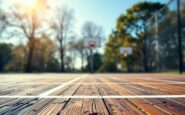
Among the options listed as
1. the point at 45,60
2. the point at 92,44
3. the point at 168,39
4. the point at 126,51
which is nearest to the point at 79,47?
the point at 45,60

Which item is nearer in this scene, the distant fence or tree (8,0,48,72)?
the distant fence

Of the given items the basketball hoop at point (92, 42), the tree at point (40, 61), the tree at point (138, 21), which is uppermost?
the tree at point (138, 21)

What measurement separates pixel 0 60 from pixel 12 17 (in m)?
22.5

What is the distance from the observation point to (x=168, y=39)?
2825 centimetres

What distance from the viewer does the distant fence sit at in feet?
79.9

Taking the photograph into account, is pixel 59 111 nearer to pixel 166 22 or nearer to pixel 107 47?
pixel 166 22

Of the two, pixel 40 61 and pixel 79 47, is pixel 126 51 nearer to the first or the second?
pixel 79 47

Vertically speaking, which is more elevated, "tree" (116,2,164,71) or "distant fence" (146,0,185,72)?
"tree" (116,2,164,71)

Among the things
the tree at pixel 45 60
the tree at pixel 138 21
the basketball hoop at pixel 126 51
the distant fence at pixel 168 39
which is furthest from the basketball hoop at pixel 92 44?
the tree at pixel 45 60

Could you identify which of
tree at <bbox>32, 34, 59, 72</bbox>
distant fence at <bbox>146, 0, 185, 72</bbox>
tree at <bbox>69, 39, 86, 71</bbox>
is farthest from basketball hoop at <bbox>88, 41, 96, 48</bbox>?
tree at <bbox>32, 34, 59, 72</bbox>

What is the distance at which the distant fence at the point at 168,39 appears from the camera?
959 inches

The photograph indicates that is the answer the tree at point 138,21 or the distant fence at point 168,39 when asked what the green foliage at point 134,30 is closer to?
the tree at point 138,21

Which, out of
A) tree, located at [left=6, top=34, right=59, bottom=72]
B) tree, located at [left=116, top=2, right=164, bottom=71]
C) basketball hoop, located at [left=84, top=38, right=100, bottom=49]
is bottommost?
tree, located at [left=6, top=34, right=59, bottom=72]

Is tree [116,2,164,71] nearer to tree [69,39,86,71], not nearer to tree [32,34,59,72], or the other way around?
tree [69,39,86,71]
